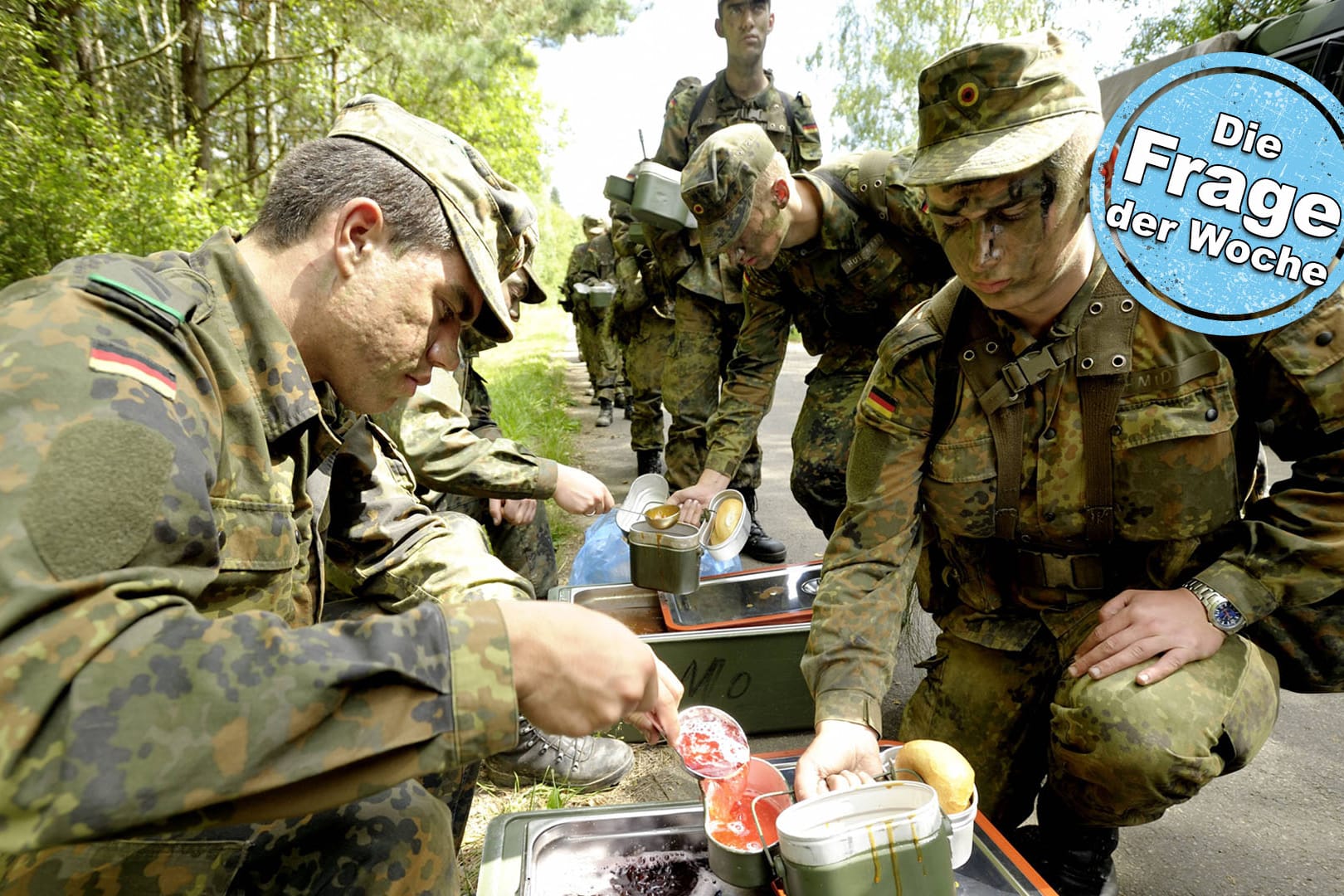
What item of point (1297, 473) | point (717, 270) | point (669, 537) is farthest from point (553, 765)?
point (717, 270)

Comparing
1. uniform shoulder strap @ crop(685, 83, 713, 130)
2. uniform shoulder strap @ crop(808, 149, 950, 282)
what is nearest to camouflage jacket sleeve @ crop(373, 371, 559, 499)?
uniform shoulder strap @ crop(808, 149, 950, 282)

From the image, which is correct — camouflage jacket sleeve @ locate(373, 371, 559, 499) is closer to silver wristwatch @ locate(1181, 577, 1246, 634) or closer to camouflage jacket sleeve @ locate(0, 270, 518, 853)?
camouflage jacket sleeve @ locate(0, 270, 518, 853)

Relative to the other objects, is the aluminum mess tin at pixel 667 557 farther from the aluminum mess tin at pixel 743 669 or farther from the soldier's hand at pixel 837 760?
the soldier's hand at pixel 837 760

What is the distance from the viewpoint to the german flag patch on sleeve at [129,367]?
1085mm

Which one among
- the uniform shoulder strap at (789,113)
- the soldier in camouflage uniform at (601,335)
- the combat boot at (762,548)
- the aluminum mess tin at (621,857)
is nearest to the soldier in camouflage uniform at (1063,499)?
the aluminum mess tin at (621,857)

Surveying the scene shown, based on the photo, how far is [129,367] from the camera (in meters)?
1.12

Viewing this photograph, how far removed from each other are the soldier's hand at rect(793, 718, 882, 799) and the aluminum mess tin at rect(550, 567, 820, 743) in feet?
2.96

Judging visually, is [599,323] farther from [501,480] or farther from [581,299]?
[501,480]

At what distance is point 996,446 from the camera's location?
6.81 feet

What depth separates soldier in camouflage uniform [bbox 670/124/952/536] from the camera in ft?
10.8

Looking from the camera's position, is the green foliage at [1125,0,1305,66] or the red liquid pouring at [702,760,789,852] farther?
the green foliage at [1125,0,1305,66]

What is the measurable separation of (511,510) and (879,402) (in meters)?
1.93

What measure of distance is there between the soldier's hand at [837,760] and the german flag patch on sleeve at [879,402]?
0.79 metres

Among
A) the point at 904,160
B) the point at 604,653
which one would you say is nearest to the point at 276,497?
the point at 604,653
